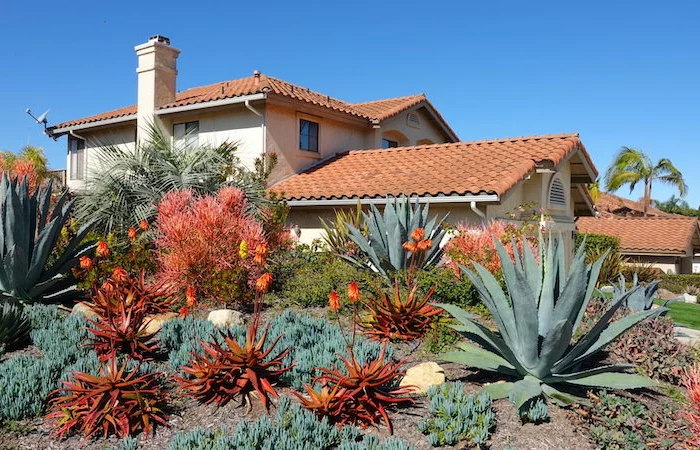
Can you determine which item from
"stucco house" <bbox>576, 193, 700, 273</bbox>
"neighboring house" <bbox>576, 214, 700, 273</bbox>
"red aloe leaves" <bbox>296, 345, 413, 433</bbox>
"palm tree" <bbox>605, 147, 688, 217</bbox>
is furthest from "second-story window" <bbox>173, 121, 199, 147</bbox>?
"palm tree" <bbox>605, 147, 688, 217</bbox>

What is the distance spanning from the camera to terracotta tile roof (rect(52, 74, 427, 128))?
58.1 feet

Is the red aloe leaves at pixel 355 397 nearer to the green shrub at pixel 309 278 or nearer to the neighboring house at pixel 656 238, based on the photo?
the green shrub at pixel 309 278

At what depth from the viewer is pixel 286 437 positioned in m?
4.51

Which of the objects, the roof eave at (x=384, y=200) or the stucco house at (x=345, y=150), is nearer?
the roof eave at (x=384, y=200)

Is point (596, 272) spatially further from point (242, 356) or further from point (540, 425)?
point (242, 356)

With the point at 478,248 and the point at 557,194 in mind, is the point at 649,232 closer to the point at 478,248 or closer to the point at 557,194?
the point at 557,194

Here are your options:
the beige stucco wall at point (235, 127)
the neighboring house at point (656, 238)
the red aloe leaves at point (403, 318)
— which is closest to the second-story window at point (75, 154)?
the beige stucco wall at point (235, 127)

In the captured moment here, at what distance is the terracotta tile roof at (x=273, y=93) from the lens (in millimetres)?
17719

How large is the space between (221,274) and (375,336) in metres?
2.87

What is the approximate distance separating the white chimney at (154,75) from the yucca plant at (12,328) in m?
12.7

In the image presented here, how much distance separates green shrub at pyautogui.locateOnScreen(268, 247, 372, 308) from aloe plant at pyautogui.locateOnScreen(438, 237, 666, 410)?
3333 millimetres

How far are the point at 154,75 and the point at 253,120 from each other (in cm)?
424

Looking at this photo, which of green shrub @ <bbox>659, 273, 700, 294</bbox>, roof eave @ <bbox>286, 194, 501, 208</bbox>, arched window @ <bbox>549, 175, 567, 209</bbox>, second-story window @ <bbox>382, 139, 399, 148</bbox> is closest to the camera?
roof eave @ <bbox>286, 194, 501, 208</bbox>

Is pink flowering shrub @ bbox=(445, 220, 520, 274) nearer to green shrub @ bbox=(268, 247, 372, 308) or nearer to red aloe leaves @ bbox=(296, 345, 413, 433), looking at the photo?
green shrub @ bbox=(268, 247, 372, 308)
